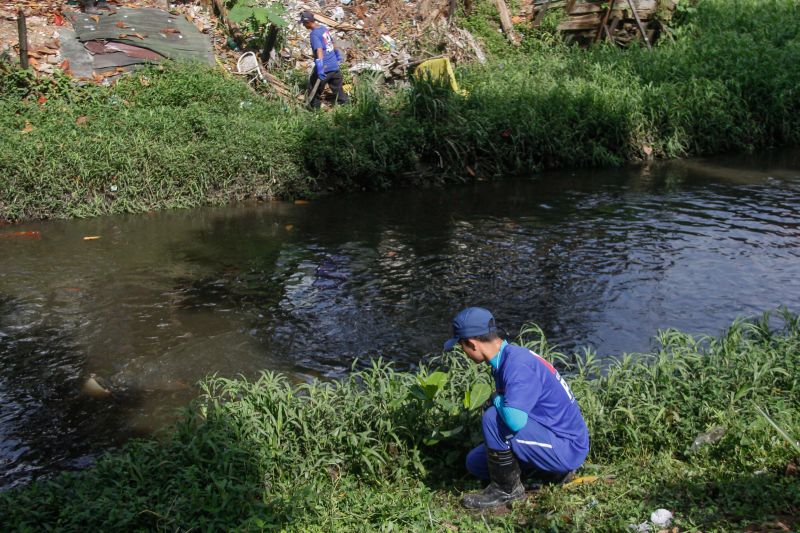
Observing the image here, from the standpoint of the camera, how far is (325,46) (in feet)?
43.7

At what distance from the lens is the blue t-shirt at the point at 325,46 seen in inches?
522

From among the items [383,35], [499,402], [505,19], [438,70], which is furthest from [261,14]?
[499,402]

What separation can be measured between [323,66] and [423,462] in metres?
9.70

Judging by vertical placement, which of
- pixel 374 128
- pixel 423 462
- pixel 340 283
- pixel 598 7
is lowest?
pixel 340 283

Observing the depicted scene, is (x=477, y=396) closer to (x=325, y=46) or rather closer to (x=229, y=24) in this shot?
(x=325, y=46)

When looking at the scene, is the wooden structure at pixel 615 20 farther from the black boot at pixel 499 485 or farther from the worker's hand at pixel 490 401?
the black boot at pixel 499 485

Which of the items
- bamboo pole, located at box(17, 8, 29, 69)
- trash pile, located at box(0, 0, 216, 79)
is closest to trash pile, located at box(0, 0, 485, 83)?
trash pile, located at box(0, 0, 216, 79)

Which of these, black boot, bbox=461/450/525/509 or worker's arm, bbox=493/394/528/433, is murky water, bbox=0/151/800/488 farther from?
worker's arm, bbox=493/394/528/433

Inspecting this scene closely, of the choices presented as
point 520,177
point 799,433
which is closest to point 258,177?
point 520,177

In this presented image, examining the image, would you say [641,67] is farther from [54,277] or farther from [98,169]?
[54,277]

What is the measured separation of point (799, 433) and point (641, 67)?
1178 centimetres

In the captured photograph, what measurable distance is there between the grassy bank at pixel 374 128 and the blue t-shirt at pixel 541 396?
7751mm

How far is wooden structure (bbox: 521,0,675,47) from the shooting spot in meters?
16.7

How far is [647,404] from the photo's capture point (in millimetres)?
4832
